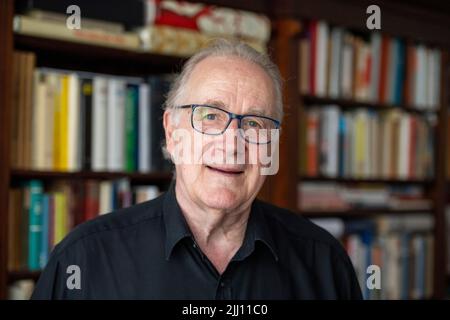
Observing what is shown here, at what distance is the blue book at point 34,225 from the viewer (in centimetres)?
130

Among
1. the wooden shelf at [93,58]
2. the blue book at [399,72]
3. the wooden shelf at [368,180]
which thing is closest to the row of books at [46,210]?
the wooden shelf at [93,58]

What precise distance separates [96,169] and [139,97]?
0.22 meters

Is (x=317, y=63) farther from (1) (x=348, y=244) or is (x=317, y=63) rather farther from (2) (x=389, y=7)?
(1) (x=348, y=244)

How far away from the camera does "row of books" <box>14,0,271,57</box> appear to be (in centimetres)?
131

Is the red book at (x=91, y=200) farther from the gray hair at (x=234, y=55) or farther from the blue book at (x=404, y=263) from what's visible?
the blue book at (x=404, y=263)

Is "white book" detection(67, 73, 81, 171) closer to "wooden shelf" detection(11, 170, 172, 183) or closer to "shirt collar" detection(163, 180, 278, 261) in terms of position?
"wooden shelf" detection(11, 170, 172, 183)

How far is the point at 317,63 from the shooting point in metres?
1.74

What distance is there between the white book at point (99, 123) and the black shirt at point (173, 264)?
566 millimetres

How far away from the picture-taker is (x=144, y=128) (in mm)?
1430

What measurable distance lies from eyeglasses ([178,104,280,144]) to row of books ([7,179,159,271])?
2.32ft

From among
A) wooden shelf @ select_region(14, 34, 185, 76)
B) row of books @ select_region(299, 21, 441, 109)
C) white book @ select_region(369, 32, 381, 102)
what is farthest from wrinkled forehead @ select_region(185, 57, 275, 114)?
white book @ select_region(369, 32, 381, 102)
